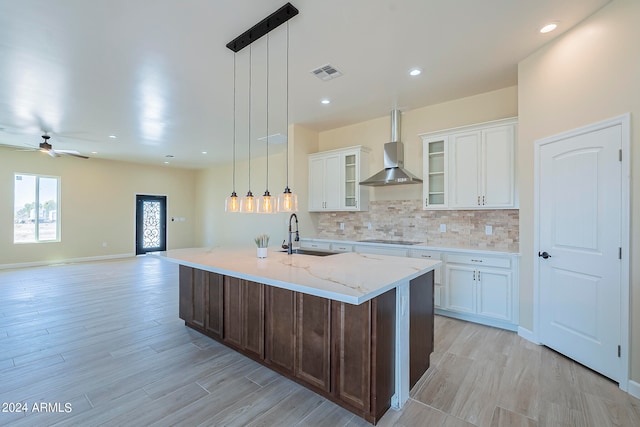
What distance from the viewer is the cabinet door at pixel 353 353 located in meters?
1.85

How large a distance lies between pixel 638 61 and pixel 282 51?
2835 mm

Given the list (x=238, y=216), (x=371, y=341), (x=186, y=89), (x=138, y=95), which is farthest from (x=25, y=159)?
(x=371, y=341)

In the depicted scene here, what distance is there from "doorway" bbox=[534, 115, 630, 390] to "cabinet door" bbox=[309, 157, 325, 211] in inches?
123

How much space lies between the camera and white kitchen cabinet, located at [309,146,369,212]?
4.93 meters

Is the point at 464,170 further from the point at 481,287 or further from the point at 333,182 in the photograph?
the point at 333,182

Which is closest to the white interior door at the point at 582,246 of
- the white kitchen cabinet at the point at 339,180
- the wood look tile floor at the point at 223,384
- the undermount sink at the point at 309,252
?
the wood look tile floor at the point at 223,384

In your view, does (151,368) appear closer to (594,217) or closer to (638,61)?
(594,217)

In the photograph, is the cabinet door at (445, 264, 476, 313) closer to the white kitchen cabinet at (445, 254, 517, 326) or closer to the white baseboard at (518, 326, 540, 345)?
the white kitchen cabinet at (445, 254, 517, 326)

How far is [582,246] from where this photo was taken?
8.47 feet

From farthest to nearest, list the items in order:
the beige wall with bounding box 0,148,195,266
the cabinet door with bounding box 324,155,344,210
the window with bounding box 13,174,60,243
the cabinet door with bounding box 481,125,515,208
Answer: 1. the window with bounding box 13,174,60,243
2. the beige wall with bounding box 0,148,195,266
3. the cabinet door with bounding box 324,155,344,210
4. the cabinet door with bounding box 481,125,515,208

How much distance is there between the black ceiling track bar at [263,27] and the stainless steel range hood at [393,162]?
254 cm

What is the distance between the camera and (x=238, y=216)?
350 inches

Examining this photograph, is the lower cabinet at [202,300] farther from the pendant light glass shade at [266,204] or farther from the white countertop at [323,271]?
the pendant light glass shade at [266,204]

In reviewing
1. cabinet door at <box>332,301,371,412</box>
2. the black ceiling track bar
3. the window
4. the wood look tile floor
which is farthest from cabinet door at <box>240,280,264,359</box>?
the window
